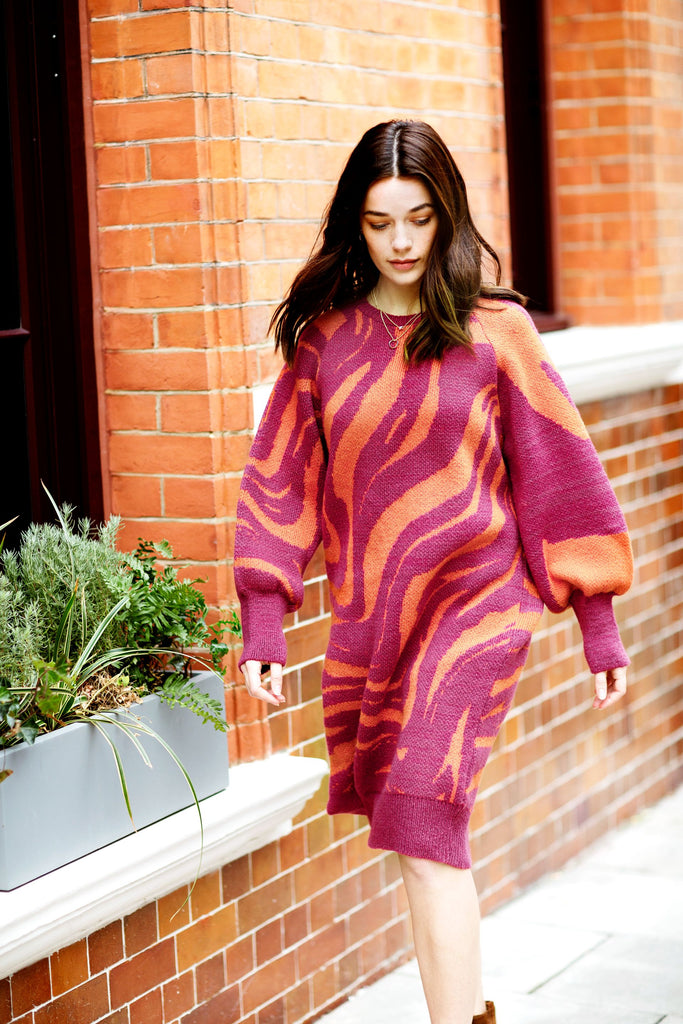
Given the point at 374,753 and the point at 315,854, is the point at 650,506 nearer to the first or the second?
the point at 315,854

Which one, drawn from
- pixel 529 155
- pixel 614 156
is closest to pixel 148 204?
pixel 529 155

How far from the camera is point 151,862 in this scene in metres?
2.94

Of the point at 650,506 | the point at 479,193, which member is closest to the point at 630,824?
the point at 650,506

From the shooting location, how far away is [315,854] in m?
3.70

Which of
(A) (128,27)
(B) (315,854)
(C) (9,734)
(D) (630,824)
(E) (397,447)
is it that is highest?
(A) (128,27)

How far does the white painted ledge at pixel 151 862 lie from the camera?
2.65m

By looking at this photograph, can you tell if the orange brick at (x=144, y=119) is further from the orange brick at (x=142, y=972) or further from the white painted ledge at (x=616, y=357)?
the orange brick at (x=142, y=972)

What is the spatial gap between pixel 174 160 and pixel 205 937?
173cm

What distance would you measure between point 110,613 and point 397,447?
0.66 m

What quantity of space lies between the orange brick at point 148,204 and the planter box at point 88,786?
3.34 feet

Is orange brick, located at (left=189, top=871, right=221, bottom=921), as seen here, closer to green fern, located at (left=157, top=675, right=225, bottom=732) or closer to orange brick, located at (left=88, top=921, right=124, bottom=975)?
orange brick, located at (left=88, top=921, right=124, bottom=975)

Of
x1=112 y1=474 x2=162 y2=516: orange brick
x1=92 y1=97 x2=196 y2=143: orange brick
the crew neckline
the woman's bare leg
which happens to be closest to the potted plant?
x1=112 y1=474 x2=162 y2=516: orange brick

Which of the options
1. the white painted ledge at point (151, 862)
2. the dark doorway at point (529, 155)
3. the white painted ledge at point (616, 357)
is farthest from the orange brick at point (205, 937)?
the dark doorway at point (529, 155)

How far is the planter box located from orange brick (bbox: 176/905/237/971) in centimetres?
33
